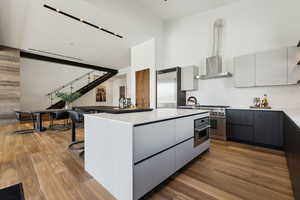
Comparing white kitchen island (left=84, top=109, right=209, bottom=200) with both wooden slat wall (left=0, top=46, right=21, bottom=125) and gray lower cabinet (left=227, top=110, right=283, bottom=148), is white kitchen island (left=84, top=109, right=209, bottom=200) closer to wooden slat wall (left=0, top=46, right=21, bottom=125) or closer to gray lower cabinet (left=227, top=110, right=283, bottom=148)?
gray lower cabinet (left=227, top=110, right=283, bottom=148)

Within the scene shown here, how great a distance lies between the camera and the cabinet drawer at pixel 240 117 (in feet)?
9.62

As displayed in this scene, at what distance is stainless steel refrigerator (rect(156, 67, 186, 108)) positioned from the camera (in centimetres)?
433

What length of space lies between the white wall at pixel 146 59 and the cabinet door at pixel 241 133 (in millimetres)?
2530

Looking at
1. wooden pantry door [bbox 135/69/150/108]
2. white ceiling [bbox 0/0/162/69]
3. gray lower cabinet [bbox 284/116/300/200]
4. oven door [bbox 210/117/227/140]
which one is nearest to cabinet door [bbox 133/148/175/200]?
gray lower cabinet [bbox 284/116/300/200]

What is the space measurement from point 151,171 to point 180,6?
14.9 feet

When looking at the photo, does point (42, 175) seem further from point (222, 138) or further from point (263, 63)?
point (263, 63)

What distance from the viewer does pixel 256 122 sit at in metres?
2.86

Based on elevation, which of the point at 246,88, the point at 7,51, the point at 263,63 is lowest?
the point at 246,88

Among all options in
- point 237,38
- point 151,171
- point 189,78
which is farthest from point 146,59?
point 151,171

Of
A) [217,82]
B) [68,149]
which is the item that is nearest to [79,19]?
[68,149]

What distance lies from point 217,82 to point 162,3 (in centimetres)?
281

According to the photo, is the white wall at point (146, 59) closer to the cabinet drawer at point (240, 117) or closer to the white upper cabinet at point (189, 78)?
the white upper cabinet at point (189, 78)

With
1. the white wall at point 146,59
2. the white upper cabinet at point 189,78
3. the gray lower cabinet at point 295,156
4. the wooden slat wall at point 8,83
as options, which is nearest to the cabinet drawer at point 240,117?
the white upper cabinet at point 189,78

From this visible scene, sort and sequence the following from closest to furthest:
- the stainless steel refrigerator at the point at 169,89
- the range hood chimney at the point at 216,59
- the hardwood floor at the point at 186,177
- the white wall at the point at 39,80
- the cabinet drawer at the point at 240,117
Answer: the hardwood floor at the point at 186,177, the cabinet drawer at the point at 240,117, the range hood chimney at the point at 216,59, the stainless steel refrigerator at the point at 169,89, the white wall at the point at 39,80
